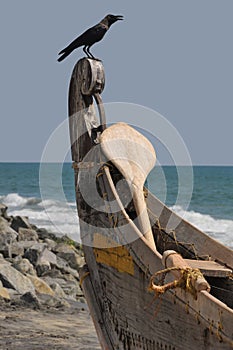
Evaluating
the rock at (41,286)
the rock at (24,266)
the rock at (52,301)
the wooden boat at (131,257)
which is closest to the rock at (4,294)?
the rock at (52,301)

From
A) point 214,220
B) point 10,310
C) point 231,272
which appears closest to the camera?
point 231,272

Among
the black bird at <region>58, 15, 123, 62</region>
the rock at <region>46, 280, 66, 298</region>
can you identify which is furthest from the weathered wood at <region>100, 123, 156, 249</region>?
the rock at <region>46, 280, 66, 298</region>

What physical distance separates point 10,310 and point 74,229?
58.2 ft

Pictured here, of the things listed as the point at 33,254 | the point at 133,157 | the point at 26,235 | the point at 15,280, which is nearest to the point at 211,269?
the point at 133,157

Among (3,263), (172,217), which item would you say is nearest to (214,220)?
(3,263)

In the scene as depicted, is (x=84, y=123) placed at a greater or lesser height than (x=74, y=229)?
greater

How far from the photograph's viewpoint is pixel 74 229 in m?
29.6

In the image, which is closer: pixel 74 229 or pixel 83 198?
pixel 83 198

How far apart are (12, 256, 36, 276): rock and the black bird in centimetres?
857

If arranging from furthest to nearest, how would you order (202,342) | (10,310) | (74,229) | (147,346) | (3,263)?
(74,229) → (3,263) → (10,310) → (147,346) → (202,342)

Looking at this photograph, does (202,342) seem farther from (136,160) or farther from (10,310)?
(10,310)

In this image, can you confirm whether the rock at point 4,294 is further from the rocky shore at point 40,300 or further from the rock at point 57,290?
the rock at point 57,290

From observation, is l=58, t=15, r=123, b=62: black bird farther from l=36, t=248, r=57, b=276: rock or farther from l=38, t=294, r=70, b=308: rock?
l=36, t=248, r=57, b=276: rock

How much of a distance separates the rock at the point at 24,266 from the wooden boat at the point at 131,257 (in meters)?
8.52
